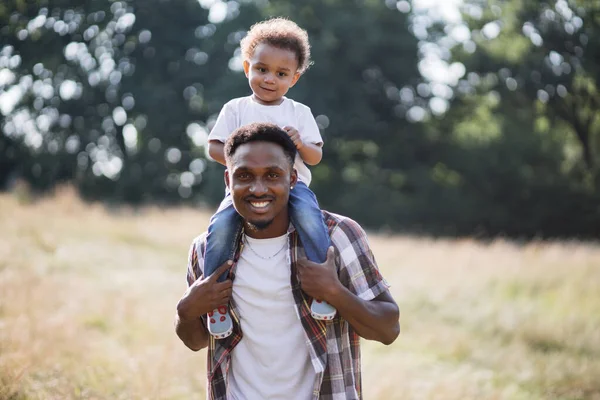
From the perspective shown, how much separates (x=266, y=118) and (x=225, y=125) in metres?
0.21

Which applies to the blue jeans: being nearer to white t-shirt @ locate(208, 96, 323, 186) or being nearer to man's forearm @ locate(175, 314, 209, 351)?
man's forearm @ locate(175, 314, 209, 351)

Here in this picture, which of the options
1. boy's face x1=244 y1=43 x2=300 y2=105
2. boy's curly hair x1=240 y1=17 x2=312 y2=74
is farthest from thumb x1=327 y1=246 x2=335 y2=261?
boy's curly hair x1=240 y1=17 x2=312 y2=74

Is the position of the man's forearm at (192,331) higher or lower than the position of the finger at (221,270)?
lower

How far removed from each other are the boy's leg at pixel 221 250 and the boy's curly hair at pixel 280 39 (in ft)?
3.58

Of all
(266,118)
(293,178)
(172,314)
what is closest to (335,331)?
(293,178)

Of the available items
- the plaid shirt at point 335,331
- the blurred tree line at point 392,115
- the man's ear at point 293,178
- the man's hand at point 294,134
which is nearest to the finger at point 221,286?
the plaid shirt at point 335,331

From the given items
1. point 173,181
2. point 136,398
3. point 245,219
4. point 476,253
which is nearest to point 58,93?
point 173,181

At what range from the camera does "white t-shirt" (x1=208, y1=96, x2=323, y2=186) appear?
3355 mm

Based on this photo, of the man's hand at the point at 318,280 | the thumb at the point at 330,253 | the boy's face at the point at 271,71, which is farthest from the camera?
the boy's face at the point at 271,71

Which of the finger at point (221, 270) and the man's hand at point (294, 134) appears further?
the man's hand at point (294, 134)

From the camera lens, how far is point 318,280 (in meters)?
2.62

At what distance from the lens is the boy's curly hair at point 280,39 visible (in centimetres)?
349

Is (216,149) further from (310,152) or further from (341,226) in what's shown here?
(341,226)

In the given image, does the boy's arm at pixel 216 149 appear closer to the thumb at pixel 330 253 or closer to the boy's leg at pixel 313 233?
the boy's leg at pixel 313 233
